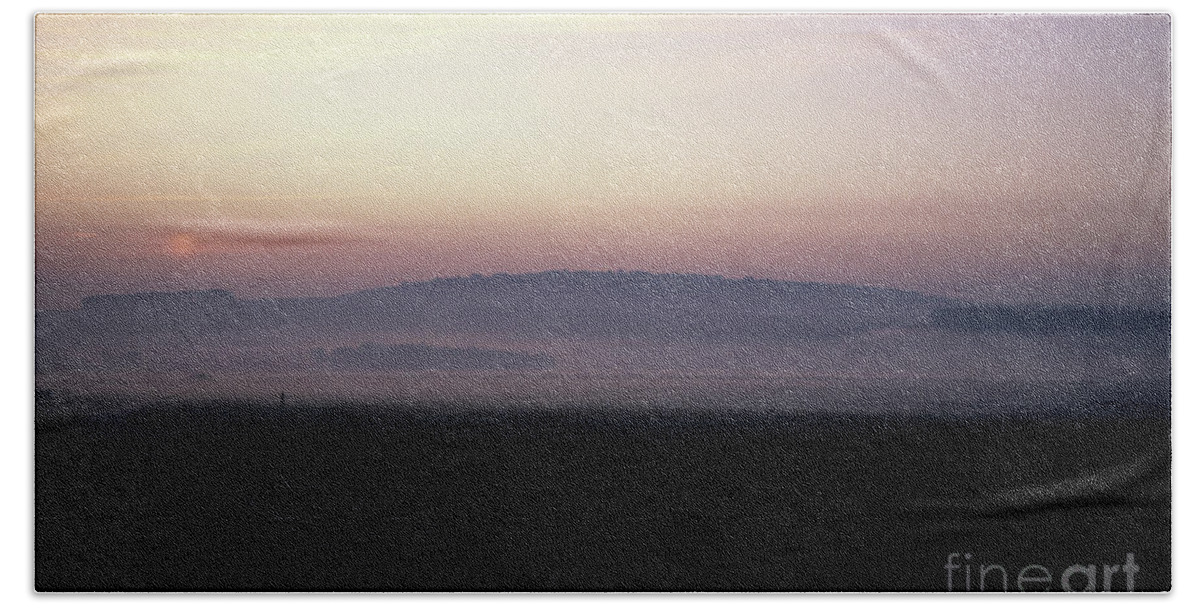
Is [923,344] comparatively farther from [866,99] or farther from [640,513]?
[640,513]

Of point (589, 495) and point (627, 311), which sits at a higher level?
point (627, 311)

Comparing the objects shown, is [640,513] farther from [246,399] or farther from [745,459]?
[246,399]

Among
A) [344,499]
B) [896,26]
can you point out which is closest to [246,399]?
[344,499]

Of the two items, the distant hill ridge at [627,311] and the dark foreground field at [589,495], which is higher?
the distant hill ridge at [627,311]

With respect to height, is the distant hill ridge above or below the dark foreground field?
above

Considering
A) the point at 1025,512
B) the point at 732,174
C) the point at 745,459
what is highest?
the point at 732,174

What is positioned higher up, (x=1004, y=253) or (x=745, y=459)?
(x=1004, y=253)
